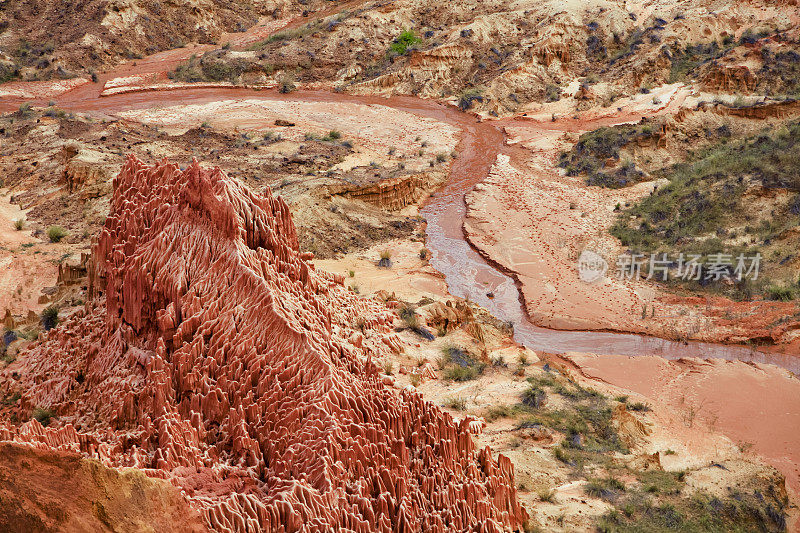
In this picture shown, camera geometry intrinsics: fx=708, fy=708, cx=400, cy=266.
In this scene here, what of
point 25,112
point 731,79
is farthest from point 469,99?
point 25,112

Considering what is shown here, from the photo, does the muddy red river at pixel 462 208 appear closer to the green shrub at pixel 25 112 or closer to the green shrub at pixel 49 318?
the green shrub at pixel 25 112

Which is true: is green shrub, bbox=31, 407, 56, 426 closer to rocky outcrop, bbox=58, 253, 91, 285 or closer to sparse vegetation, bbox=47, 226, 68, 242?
rocky outcrop, bbox=58, 253, 91, 285

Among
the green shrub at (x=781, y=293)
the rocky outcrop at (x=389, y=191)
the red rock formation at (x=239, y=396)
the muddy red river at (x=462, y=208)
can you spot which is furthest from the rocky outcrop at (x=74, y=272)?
the green shrub at (x=781, y=293)

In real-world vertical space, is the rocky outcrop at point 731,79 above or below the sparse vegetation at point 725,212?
above

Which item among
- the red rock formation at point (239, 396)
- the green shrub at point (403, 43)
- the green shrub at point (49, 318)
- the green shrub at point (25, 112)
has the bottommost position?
the green shrub at point (49, 318)

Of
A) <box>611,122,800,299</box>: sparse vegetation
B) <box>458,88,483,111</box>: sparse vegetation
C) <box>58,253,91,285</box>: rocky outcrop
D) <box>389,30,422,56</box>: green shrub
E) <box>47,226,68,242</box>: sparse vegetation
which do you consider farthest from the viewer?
<box>389,30,422,56</box>: green shrub

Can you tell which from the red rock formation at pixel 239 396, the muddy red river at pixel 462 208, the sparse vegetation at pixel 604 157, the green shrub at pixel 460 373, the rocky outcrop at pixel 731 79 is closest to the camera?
the red rock formation at pixel 239 396

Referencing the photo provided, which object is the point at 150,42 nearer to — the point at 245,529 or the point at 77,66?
the point at 77,66

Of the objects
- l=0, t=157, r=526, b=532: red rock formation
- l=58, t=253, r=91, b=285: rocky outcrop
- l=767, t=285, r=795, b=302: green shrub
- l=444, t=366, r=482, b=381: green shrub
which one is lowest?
l=444, t=366, r=482, b=381: green shrub

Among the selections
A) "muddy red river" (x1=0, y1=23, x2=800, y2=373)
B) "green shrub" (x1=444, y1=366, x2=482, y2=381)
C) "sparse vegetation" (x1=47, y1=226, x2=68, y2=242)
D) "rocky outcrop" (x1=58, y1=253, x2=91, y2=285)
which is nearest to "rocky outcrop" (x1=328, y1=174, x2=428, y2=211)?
"muddy red river" (x1=0, y1=23, x2=800, y2=373)

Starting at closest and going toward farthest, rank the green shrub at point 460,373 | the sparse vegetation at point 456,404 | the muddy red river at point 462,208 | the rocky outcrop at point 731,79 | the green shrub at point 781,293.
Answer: the sparse vegetation at point 456,404 → the green shrub at point 460,373 → the muddy red river at point 462,208 → the green shrub at point 781,293 → the rocky outcrop at point 731,79
